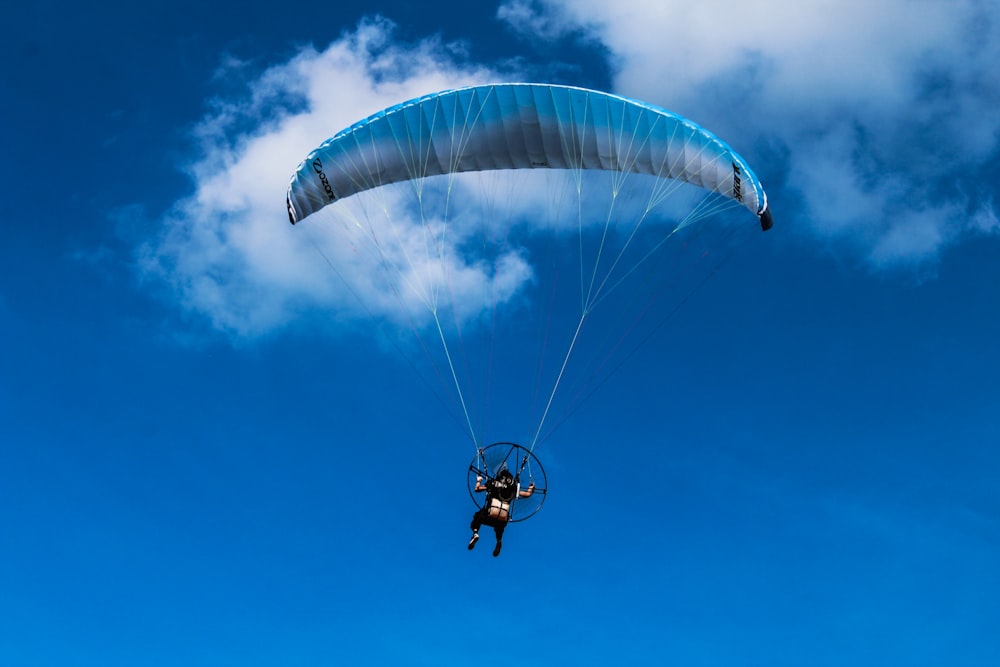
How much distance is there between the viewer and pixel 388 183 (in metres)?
25.2

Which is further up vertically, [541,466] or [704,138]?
[704,138]

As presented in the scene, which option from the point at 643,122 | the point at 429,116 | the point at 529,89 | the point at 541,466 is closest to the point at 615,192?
the point at 643,122

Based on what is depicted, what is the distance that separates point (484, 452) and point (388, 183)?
7933 millimetres

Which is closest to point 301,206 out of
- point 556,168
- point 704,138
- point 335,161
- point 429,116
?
point 335,161

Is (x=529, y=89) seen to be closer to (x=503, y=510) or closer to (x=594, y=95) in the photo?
(x=594, y=95)

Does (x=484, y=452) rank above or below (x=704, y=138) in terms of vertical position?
below

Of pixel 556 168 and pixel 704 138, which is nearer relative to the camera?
pixel 704 138

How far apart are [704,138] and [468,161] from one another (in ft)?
19.6

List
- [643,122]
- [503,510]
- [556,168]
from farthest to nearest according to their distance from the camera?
[556,168] → [643,122] → [503,510]

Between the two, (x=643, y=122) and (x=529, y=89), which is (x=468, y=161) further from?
(x=643, y=122)

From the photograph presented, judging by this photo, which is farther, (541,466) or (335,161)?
(335,161)

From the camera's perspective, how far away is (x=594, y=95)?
22.8 m

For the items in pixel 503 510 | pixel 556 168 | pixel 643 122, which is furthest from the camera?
pixel 556 168

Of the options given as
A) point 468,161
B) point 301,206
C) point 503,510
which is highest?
point 468,161
